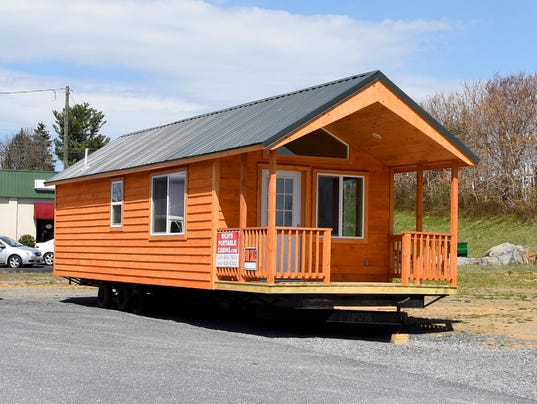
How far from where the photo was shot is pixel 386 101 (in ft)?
49.8

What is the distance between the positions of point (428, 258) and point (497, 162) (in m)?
31.5

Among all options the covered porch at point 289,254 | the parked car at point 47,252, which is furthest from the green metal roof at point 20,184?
the covered porch at point 289,254

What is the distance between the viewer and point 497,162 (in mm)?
45750

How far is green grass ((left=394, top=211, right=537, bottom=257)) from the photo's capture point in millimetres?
41750

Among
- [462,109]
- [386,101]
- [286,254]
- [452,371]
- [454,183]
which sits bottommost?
[452,371]

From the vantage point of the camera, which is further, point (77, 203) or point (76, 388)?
point (77, 203)

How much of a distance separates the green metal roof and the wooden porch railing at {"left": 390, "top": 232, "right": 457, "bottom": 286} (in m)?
36.1

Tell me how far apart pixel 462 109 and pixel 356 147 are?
32871 mm

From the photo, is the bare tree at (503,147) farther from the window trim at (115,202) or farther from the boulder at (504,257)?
the window trim at (115,202)

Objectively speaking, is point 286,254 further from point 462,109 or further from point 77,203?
point 462,109

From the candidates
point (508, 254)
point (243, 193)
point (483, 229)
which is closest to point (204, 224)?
point (243, 193)

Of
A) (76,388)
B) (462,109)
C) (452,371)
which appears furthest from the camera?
(462,109)

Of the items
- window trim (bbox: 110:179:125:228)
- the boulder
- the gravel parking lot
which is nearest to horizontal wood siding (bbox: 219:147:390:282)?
the gravel parking lot

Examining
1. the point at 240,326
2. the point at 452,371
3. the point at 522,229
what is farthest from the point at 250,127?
the point at 522,229
